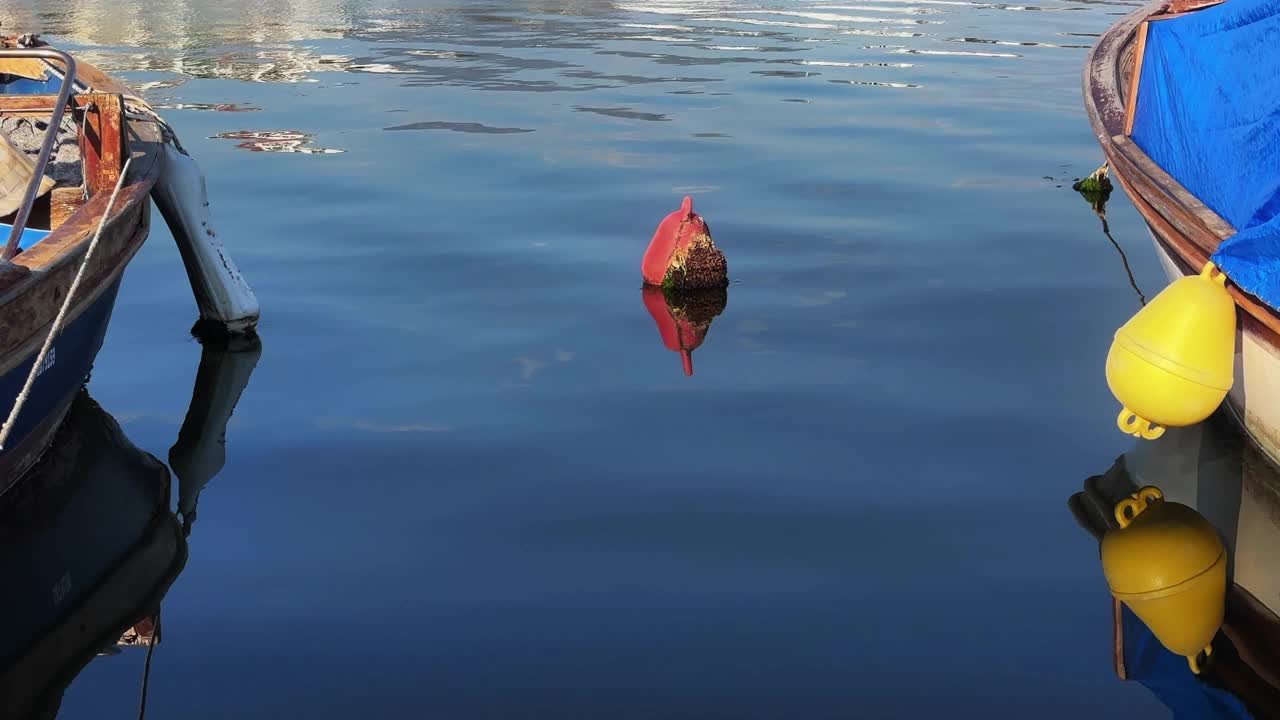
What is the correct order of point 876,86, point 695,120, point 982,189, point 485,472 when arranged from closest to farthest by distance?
point 485,472 → point 982,189 → point 695,120 → point 876,86

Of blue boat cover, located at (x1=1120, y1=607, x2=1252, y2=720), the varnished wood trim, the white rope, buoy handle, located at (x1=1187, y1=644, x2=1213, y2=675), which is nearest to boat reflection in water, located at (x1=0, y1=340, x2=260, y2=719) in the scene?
the white rope

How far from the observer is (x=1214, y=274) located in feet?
25.3

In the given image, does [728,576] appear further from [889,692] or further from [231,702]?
[231,702]

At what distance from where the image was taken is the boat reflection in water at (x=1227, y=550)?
5508mm

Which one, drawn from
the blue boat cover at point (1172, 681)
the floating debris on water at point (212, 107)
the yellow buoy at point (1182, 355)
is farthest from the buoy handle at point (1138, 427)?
the floating debris on water at point (212, 107)

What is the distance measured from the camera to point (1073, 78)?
71.6 feet

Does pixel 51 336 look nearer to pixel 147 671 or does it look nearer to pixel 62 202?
pixel 147 671

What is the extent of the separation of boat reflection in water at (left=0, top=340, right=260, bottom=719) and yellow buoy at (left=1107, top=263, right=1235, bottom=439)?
17.1 feet

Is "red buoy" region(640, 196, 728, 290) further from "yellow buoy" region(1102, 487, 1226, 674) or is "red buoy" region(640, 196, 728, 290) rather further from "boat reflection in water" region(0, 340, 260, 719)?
"yellow buoy" region(1102, 487, 1226, 674)

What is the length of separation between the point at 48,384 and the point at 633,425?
3.23 meters

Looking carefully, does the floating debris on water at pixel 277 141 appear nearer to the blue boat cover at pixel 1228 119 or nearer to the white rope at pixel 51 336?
the white rope at pixel 51 336

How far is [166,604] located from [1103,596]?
4.32 metres

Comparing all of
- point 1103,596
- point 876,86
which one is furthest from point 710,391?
point 876,86

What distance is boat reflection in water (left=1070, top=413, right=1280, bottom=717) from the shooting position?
5.51 metres
